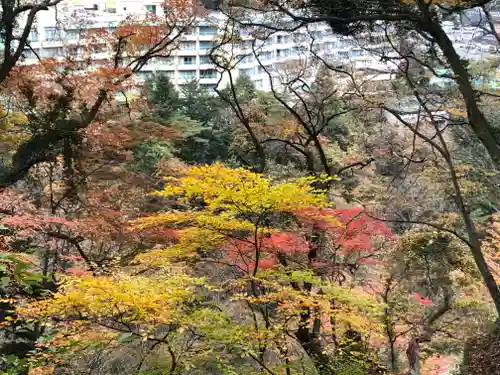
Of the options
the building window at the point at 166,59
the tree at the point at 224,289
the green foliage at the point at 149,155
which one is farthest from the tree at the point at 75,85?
the green foliage at the point at 149,155

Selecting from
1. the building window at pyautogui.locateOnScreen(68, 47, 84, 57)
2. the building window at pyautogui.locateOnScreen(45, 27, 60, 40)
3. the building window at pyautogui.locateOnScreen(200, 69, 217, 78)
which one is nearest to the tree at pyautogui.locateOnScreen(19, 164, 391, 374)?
the building window at pyautogui.locateOnScreen(68, 47, 84, 57)

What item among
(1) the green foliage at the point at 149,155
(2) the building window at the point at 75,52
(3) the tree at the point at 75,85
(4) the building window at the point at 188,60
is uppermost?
(4) the building window at the point at 188,60

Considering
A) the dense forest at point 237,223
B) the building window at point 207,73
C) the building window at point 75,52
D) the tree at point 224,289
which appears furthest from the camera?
the building window at point 207,73

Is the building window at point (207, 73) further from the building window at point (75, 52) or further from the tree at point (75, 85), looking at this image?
the building window at point (75, 52)

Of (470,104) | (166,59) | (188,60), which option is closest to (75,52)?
(166,59)

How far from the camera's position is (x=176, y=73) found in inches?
1185

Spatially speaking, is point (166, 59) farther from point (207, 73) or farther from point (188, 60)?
point (188, 60)

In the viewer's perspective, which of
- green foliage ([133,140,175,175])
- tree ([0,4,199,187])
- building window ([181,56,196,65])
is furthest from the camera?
building window ([181,56,196,65])

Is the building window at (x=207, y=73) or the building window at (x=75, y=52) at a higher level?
the building window at (x=75, y=52)

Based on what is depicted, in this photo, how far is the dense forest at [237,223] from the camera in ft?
Result: 14.0

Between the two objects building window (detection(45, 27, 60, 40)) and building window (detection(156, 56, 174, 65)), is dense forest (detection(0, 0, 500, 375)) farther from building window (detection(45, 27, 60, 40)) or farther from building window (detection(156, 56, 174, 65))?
building window (detection(45, 27, 60, 40))

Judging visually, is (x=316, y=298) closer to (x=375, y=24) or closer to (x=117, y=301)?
(x=117, y=301)

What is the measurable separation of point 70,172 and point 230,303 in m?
4.92

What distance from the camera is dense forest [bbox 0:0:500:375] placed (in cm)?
426
